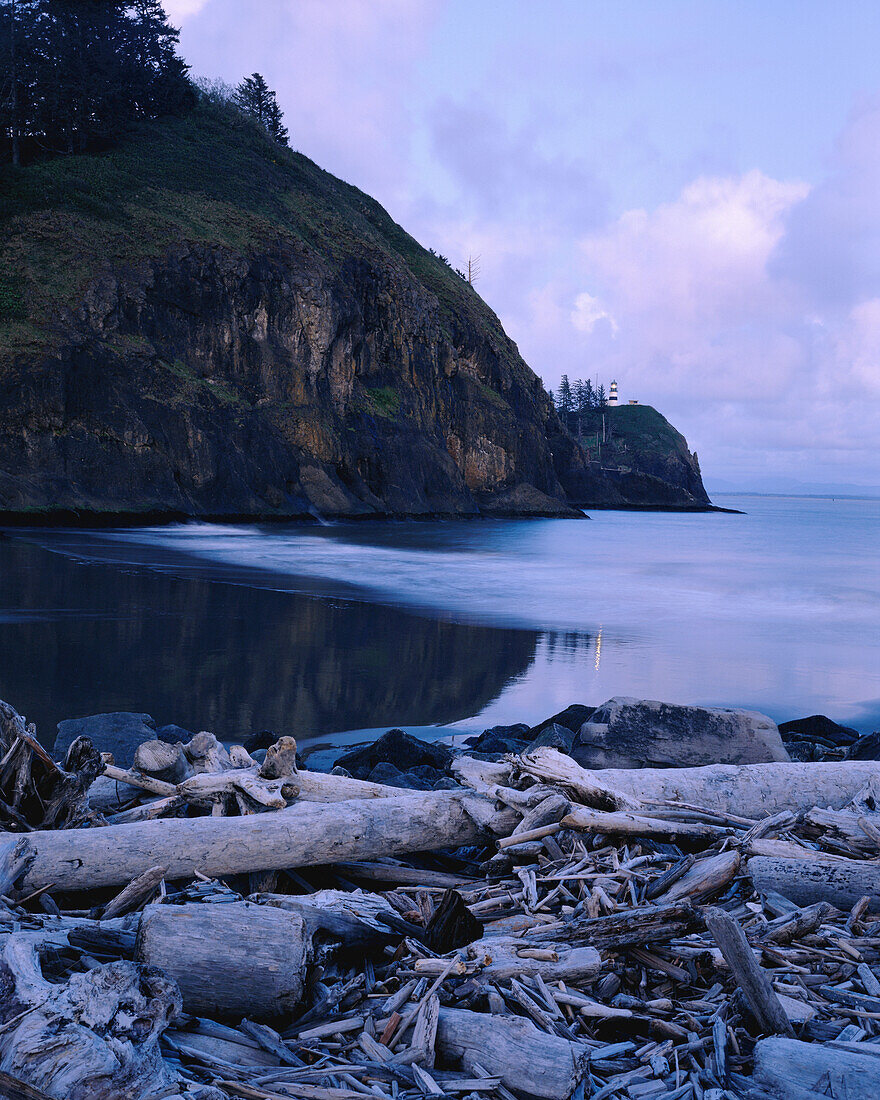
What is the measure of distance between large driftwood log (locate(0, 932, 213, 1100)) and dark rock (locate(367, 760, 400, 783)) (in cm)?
318

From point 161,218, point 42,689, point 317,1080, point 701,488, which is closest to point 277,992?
point 317,1080

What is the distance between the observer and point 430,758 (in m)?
6.25

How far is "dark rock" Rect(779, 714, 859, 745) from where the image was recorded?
7.86m

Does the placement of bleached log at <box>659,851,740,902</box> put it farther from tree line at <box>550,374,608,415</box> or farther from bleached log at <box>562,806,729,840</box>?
tree line at <box>550,374,608,415</box>

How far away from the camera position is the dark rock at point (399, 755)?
622cm

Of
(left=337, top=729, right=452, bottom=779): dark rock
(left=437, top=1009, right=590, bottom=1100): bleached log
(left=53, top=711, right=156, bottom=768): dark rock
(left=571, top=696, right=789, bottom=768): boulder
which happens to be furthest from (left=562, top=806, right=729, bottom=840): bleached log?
(left=53, top=711, right=156, bottom=768): dark rock

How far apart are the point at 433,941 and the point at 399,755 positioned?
3.46 meters

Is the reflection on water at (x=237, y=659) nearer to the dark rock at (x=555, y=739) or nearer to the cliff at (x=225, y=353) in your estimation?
the dark rock at (x=555, y=739)

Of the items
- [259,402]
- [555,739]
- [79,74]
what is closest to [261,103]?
[79,74]

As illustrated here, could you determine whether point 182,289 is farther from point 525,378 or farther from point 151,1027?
point 151,1027

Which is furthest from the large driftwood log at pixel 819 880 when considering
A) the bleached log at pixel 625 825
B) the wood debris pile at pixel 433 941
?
the bleached log at pixel 625 825

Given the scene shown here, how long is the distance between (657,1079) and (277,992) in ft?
3.66

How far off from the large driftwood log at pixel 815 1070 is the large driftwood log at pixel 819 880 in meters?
1.08

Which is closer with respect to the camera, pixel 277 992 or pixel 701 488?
pixel 277 992
